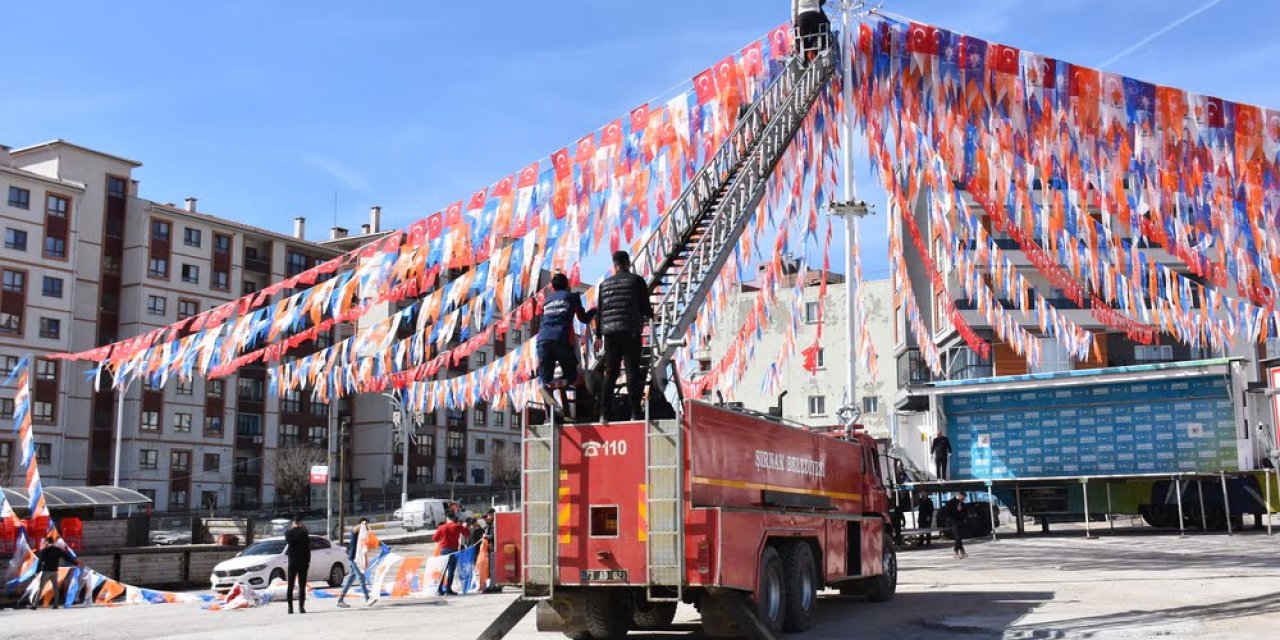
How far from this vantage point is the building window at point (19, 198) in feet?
244

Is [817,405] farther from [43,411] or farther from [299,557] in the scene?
[299,557]

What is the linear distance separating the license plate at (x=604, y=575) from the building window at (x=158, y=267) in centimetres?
7757

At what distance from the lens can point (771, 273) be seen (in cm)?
2864

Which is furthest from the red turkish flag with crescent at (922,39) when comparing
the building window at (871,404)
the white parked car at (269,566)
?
the building window at (871,404)

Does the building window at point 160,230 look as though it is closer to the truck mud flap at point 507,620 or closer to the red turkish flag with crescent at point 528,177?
the red turkish flag with crescent at point 528,177

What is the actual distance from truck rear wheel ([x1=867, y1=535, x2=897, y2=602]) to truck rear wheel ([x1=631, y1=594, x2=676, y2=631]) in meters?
4.62

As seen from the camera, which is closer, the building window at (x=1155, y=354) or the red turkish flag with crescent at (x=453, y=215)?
the red turkish flag with crescent at (x=453, y=215)

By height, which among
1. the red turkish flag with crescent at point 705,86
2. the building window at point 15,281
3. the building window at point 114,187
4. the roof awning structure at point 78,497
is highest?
the building window at point 114,187

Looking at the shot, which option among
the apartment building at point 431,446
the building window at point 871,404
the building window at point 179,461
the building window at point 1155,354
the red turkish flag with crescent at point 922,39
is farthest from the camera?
the apartment building at point 431,446

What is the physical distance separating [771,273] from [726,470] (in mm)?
15414

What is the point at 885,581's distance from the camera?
1950 centimetres

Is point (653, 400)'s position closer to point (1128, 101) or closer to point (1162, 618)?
point (1162, 618)

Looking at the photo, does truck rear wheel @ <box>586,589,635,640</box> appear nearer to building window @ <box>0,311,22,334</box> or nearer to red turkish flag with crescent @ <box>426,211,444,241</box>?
red turkish flag with crescent @ <box>426,211,444,241</box>

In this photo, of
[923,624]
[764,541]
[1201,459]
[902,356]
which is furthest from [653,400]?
[902,356]
